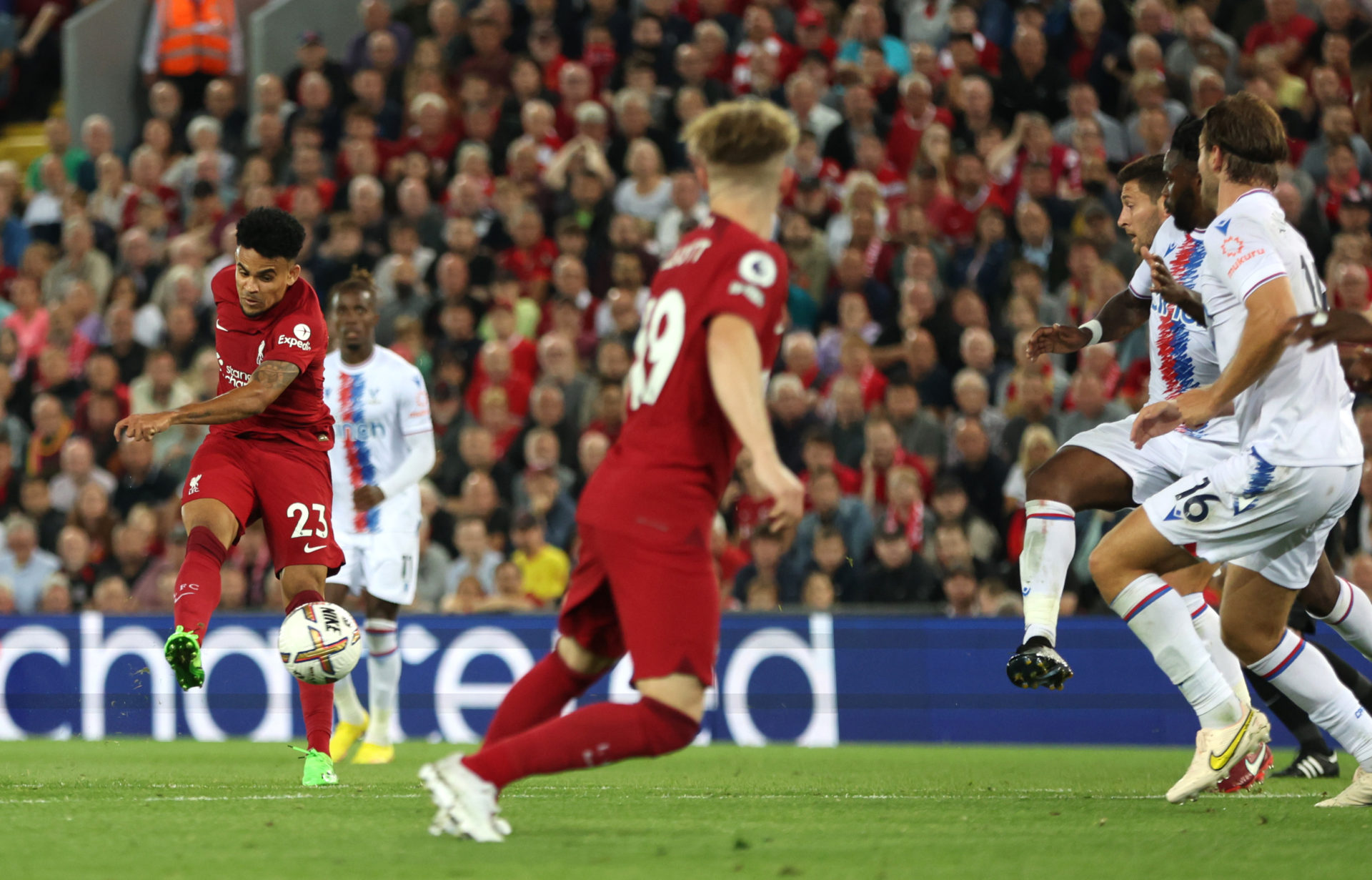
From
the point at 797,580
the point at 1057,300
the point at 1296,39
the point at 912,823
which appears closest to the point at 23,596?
the point at 797,580

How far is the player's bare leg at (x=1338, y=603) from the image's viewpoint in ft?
25.9

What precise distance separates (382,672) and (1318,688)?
19.4ft

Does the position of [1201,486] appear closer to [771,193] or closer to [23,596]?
[771,193]

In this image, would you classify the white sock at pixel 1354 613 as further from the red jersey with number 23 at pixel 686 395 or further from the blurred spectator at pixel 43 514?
the blurred spectator at pixel 43 514

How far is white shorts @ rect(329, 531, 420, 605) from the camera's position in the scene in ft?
36.5

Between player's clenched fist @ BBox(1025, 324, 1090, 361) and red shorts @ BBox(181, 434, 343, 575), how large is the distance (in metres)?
3.40

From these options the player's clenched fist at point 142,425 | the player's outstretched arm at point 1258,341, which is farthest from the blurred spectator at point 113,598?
the player's outstretched arm at point 1258,341

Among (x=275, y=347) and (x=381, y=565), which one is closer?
(x=275, y=347)

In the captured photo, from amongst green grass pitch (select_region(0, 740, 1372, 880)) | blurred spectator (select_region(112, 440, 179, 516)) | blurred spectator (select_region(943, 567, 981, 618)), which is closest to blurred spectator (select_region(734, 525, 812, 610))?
blurred spectator (select_region(943, 567, 981, 618))

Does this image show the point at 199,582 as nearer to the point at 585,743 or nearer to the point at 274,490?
the point at 274,490

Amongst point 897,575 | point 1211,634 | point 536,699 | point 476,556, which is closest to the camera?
point 536,699

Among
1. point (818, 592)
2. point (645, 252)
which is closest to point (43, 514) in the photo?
point (645, 252)

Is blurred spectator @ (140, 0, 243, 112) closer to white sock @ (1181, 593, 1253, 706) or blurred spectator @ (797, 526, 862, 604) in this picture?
blurred spectator @ (797, 526, 862, 604)

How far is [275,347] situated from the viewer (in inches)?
322
